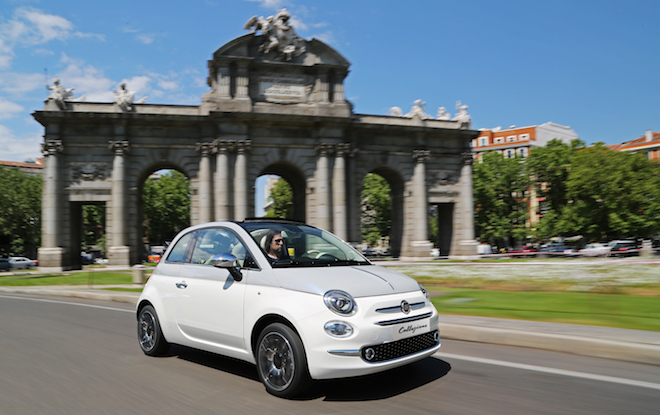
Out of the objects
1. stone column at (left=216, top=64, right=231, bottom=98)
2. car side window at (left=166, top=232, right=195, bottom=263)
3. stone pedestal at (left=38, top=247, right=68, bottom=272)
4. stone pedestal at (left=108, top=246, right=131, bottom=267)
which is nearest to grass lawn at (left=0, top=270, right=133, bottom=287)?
stone pedestal at (left=38, top=247, right=68, bottom=272)

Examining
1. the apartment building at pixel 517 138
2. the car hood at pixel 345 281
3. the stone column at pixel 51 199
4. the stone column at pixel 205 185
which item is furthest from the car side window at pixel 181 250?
the apartment building at pixel 517 138

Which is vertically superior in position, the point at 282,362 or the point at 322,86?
the point at 322,86

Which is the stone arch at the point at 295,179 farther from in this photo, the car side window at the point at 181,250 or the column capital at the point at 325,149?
the car side window at the point at 181,250

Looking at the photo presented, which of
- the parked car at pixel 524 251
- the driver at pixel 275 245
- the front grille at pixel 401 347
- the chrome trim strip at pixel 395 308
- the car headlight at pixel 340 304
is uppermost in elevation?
the driver at pixel 275 245

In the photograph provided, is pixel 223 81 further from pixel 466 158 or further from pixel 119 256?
pixel 466 158

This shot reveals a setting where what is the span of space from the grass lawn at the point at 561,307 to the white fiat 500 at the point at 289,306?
14.0 feet

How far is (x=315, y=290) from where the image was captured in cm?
453

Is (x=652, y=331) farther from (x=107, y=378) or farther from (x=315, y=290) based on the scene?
(x=107, y=378)

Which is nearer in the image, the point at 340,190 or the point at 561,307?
the point at 561,307

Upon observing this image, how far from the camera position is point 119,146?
3073cm

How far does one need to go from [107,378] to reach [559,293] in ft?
32.6

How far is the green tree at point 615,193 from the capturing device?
44.3 meters

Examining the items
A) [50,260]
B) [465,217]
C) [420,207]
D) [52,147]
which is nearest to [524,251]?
[465,217]

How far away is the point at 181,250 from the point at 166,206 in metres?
63.3
